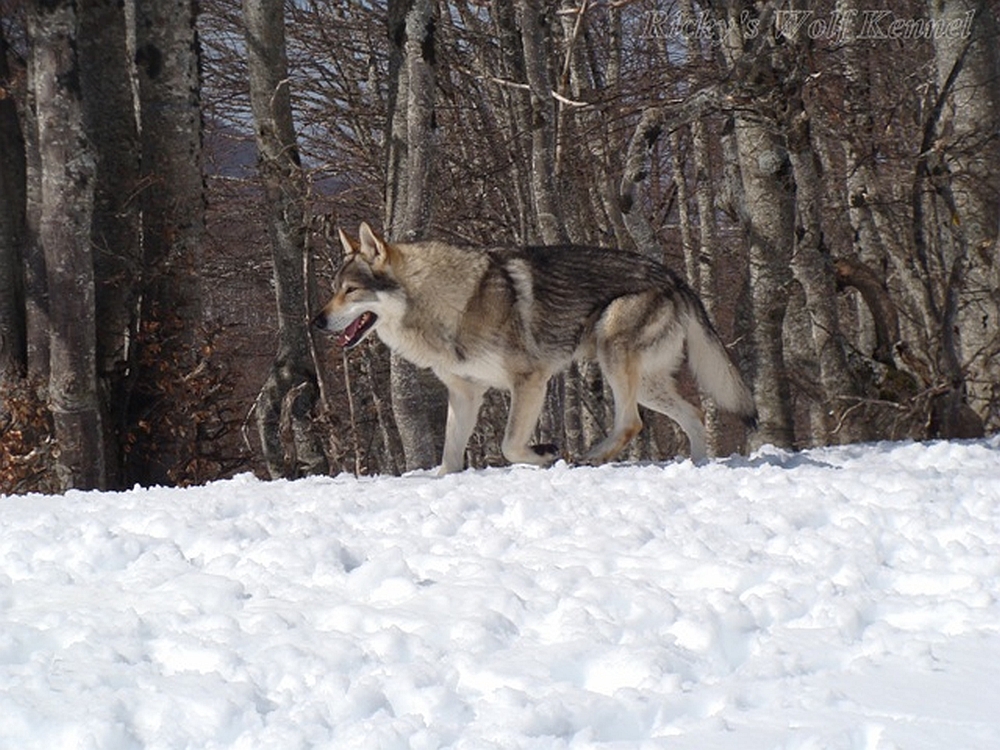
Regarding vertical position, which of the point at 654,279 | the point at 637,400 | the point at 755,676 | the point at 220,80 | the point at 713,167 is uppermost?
the point at 220,80

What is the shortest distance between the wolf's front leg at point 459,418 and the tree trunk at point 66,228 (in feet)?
10.7

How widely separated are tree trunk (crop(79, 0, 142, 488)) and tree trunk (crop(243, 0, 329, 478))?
4.18 feet

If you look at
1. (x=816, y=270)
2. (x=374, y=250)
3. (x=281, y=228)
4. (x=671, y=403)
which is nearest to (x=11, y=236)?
(x=281, y=228)

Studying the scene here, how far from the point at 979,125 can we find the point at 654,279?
4.53m

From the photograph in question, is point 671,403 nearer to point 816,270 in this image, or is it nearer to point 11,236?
point 816,270

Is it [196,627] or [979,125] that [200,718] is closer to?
[196,627]

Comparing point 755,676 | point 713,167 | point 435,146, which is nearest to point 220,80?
point 713,167

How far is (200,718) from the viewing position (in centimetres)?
305

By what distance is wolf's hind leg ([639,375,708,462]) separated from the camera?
25.7 feet

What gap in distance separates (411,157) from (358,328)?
90.2 inches

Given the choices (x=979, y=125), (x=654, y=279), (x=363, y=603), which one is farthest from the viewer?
(x=979, y=125)

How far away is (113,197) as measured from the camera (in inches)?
400

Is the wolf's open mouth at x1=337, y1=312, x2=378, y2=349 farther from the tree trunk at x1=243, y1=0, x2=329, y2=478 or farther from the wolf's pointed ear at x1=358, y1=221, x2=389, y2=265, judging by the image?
the tree trunk at x1=243, y1=0, x2=329, y2=478

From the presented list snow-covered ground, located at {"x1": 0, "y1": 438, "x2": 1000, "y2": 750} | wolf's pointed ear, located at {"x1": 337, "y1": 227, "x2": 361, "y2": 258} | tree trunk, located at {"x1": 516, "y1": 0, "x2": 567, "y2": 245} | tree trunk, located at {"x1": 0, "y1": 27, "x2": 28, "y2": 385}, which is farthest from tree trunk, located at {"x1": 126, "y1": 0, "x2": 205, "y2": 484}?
snow-covered ground, located at {"x1": 0, "y1": 438, "x2": 1000, "y2": 750}
